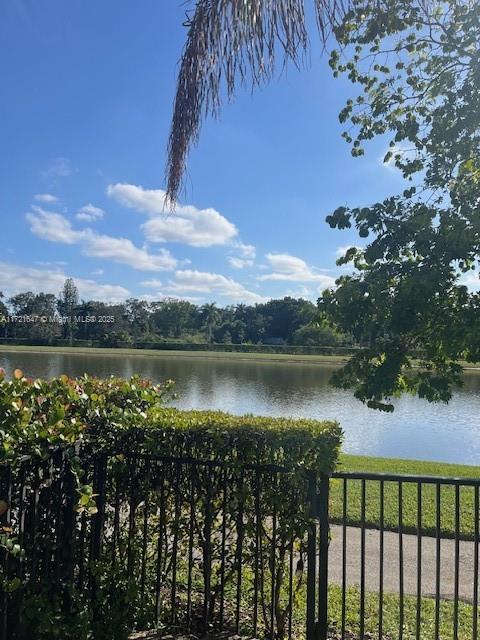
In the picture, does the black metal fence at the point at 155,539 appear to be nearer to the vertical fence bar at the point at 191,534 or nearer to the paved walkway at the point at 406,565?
the vertical fence bar at the point at 191,534

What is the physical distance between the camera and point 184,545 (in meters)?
3.64

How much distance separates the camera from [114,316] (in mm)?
Result: 97750

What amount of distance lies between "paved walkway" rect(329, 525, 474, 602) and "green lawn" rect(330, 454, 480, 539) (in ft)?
0.78

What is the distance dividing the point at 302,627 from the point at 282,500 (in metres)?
1.26

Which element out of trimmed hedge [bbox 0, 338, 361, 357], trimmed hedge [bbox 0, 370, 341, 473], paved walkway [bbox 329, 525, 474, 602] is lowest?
paved walkway [bbox 329, 525, 474, 602]

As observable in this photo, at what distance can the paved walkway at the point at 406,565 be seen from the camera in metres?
4.83

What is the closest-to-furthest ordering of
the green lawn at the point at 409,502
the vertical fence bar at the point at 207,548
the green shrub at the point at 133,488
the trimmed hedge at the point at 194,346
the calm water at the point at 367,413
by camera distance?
the green shrub at the point at 133,488 < the vertical fence bar at the point at 207,548 < the green lawn at the point at 409,502 < the calm water at the point at 367,413 < the trimmed hedge at the point at 194,346

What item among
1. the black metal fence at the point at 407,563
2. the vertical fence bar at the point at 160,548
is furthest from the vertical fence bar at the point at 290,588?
the vertical fence bar at the point at 160,548

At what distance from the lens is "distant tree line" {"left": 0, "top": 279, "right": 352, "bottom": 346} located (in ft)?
297

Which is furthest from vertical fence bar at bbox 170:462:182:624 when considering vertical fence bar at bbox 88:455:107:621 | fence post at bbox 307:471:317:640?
fence post at bbox 307:471:317:640

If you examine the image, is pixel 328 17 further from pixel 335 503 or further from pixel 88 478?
pixel 335 503

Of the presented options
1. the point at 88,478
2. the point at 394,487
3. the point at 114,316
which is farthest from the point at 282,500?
the point at 114,316

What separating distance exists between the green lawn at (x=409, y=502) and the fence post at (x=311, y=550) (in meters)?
2.04

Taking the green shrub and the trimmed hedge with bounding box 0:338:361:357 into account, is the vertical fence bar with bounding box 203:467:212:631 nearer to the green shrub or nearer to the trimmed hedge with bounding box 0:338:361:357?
the green shrub
